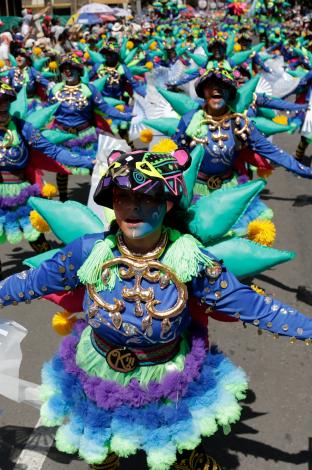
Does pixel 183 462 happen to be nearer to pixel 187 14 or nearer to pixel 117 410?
pixel 117 410

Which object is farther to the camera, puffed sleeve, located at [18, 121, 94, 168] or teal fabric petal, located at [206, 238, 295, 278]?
puffed sleeve, located at [18, 121, 94, 168]

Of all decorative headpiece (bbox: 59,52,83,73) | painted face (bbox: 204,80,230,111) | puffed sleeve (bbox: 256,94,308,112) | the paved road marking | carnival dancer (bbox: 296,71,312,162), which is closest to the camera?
the paved road marking

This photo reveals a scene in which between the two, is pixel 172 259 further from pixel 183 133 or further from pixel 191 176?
pixel 183 133

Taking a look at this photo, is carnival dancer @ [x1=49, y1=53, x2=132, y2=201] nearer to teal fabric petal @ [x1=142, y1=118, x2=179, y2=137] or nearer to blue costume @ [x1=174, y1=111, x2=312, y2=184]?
teal fabric petal @ [x1=142, y1=118, x2=179, y2=137]

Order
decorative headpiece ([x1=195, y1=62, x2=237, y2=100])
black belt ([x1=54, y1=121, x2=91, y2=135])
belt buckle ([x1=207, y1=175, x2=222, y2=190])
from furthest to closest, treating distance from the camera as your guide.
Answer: black belt ([x1=54, y1=121, x2=91, y2=135]) → belt buckle ([x1=207, y1=175, x2=222, y2=190]) → decorative headpiece ([x1=195, y1=62, x2=237, y2=100])

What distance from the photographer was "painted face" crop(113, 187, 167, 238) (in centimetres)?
220

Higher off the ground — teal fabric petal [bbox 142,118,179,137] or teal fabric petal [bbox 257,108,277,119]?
teal fabric petal [bbox 142,118,179,137]

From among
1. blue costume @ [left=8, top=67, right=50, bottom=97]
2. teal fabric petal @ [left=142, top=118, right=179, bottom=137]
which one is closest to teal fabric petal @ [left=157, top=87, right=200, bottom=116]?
teal fabric petal @ [left=142, top=118, right=179, bottom=137]

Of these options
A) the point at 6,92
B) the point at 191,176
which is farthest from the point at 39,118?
the point at 191,176

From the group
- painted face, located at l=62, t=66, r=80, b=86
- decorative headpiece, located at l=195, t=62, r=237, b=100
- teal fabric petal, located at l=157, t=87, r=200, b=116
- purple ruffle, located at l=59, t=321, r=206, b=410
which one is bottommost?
painted face, located at l=62, t=66, r=80, b=86

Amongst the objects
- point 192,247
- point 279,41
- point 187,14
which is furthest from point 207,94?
point 187,14

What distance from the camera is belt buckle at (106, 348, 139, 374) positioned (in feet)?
8.02

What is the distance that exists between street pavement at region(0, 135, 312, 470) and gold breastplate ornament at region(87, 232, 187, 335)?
54.0 inches

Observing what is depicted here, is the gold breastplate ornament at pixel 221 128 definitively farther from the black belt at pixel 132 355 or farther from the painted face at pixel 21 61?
the painted face at pixel 21 61
